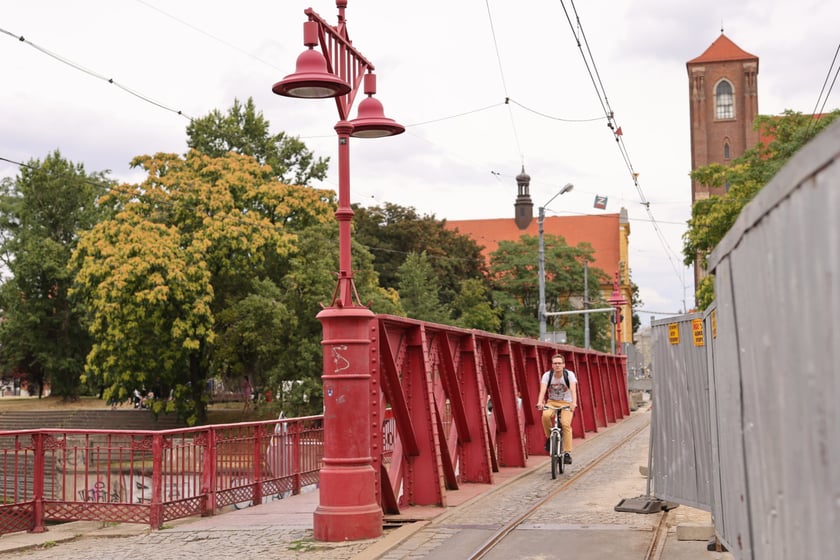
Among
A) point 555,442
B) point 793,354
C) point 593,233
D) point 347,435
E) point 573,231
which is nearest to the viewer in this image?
point 793,354

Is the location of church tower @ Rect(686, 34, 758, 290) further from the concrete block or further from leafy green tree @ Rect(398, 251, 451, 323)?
the concrete block

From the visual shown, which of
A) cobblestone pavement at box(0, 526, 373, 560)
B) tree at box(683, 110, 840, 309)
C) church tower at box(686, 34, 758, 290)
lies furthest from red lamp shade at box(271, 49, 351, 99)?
church tower at box(686, 34, 758, 290)

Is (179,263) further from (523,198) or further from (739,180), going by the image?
(739,180)

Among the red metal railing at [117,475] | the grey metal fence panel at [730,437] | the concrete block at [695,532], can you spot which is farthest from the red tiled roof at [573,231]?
the grey metal fence panel at [730,437]

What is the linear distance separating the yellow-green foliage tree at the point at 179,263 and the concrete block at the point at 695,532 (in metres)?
31.3

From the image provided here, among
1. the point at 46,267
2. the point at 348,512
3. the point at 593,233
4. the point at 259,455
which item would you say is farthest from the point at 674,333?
the point at 593,233

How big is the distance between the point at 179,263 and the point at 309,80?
31738 mm

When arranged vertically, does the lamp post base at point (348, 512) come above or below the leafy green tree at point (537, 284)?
below

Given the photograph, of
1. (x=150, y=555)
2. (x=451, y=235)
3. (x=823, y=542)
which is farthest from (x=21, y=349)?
(x=823, y=542)

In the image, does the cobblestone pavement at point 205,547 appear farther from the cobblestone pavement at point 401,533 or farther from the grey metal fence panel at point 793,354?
the grey metal fence panel at point 793,354

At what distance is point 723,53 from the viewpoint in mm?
95688

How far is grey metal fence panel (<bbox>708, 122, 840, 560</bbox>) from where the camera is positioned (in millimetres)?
2598

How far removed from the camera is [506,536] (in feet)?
30.7

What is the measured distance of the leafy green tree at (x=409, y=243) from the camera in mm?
62250
